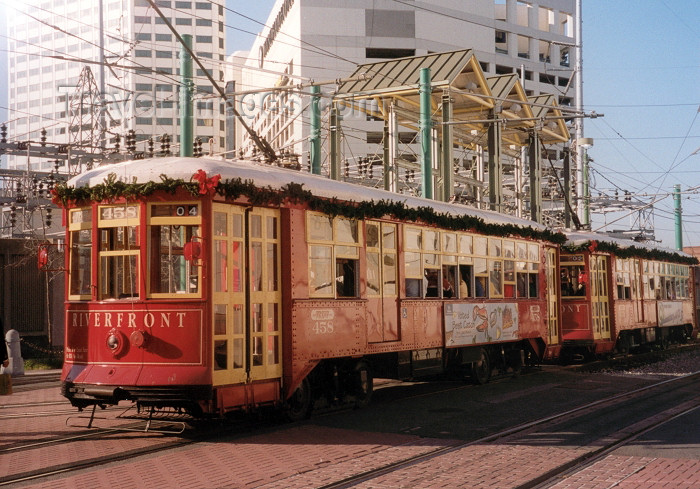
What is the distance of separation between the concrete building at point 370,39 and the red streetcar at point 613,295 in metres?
29.9

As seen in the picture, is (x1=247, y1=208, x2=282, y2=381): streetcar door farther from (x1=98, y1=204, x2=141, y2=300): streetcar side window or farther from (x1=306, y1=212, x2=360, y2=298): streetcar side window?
(x1=98, y1=204, x2=141, y2=300): streetcar side window

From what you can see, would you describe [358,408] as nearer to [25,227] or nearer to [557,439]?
[557,439]

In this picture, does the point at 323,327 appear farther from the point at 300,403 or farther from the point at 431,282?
the point at 431,282

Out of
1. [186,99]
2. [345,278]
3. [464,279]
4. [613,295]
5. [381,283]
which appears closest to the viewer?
[345,278]

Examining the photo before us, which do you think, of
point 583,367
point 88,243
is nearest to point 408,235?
point 88,243

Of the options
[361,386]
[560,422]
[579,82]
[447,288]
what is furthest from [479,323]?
[579,82]

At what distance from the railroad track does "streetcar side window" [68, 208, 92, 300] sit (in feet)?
14.8

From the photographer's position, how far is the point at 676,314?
104 feet

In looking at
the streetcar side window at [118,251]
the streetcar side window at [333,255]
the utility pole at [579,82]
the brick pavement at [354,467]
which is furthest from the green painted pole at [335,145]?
the utility pole at [579,82]

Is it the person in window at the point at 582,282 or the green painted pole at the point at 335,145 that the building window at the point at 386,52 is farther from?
the person in window at the point at 582,282

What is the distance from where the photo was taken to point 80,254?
37.2 ft

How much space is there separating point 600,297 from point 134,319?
15.9 m

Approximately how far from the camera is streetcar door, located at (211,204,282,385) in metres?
10.7

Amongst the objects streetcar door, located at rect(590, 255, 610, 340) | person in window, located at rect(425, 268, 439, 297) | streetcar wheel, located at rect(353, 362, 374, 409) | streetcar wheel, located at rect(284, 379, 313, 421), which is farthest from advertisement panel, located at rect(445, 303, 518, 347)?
streetcar door, located at rect(590, 255, 610, 340)
